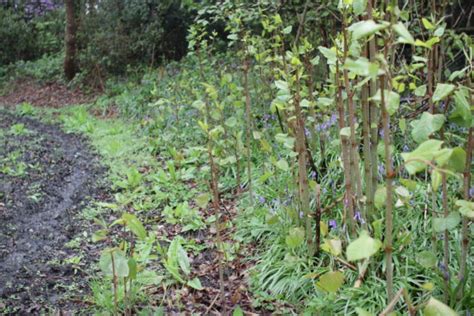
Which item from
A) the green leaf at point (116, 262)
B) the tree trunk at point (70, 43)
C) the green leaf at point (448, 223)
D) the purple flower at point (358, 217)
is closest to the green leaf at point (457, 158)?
the green leaf at point (448, 223)

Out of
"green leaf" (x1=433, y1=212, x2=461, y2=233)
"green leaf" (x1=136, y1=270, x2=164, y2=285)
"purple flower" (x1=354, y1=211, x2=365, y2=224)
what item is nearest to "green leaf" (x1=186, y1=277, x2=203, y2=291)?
"green leaf" (x1=136, y1=270, x2=164, y2=285)

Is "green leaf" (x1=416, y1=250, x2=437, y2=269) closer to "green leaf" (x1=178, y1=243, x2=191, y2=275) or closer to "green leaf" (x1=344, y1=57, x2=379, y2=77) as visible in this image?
"green leaf" (x1=344, y1=57, x2=379, y2=77)

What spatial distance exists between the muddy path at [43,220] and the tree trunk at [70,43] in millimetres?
5496

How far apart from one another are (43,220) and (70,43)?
895 cm

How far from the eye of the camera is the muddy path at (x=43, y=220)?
2850mm

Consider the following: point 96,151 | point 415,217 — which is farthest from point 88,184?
point 415,217

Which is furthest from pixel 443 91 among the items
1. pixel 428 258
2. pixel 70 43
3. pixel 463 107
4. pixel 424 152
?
pixel 70 43

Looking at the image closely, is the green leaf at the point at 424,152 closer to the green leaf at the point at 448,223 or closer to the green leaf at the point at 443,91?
the green leaf at the point at 443,91

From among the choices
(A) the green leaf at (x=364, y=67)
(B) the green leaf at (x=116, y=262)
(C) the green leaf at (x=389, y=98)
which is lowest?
(B) the green leaf at (x=116, y=262)

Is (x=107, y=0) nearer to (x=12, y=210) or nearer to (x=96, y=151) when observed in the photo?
(x=96, y=151)

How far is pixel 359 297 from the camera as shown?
2287 millimetres

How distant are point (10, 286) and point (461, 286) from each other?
241 cm

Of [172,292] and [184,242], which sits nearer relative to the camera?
[172,292]

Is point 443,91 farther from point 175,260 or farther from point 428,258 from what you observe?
point 175,260
